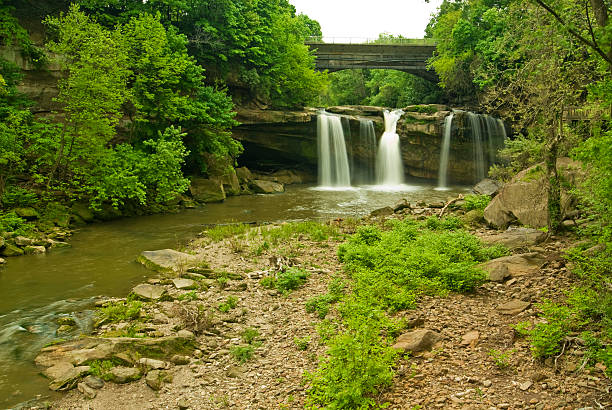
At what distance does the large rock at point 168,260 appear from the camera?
1116 centimetres

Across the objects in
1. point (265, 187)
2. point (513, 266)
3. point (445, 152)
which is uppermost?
point (445, 152)

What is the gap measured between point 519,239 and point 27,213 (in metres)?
16.4

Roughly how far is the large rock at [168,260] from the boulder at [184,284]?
101 centimetres

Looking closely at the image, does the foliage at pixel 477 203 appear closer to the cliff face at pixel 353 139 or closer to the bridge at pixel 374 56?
the cliff face at pixel 353 139

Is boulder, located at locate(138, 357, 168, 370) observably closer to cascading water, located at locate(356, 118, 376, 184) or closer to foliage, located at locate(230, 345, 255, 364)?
foliage, located at locate(230, 345, 255, 364)

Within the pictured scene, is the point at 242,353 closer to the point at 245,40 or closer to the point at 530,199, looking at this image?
the point at 530,199

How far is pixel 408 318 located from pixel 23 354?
642 cm

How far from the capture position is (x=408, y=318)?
22.4ft

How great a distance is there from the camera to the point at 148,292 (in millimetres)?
9203

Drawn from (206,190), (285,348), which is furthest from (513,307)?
(206,190)

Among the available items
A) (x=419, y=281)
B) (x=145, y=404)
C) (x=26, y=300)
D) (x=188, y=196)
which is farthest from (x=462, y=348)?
(x=188, y=196)

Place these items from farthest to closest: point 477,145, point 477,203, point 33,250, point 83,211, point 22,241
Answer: point 477,145 → point 83,211 → point 477,203 → point 22,241 → point 33,250

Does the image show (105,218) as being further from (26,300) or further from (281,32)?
(281,32)

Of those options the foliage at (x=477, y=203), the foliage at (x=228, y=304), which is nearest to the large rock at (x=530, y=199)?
the foliage at (x=477, y=203)
